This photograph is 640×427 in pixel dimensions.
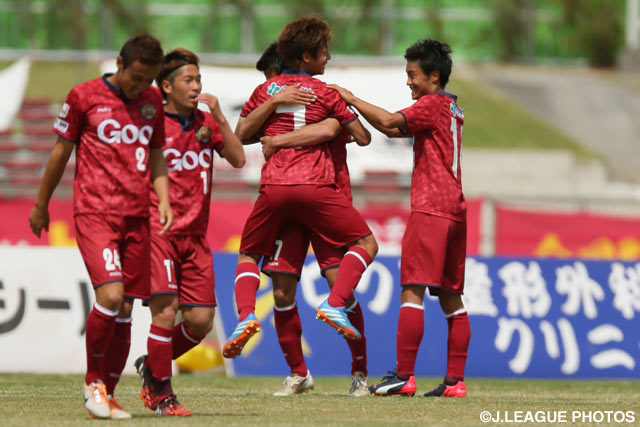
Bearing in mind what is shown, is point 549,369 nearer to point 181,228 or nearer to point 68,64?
point 181,228

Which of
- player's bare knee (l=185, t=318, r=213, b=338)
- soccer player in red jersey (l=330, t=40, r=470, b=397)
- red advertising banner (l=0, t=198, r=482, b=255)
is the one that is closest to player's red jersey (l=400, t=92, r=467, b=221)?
soccer player in red jersey (l=330, t=40, r=470, b=397)

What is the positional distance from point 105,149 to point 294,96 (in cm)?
167

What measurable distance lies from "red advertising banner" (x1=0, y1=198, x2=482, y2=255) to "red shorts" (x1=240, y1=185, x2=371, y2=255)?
762 cm

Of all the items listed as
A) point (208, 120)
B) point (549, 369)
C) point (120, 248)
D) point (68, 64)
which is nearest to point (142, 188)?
point (120, 248)

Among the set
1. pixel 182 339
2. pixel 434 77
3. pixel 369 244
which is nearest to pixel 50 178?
pixel 182 339

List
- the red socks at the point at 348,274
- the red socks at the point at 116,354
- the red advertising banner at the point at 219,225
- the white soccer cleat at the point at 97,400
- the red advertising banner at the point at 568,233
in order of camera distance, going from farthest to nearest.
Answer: the red advertising banner at the point at 568,233 → the red advertising banner at the point at 219,225 → the red socks at the point at 348,274 → the red socks at the point at 116,354 → the white soccer cleat at the point at 97,400

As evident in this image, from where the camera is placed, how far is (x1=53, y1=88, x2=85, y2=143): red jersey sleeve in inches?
228

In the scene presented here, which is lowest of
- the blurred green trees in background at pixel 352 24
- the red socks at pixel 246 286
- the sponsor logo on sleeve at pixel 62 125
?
the red socks at pixel 246 286

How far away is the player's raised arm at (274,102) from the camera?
712 cm

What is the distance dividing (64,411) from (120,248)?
1.02 metres

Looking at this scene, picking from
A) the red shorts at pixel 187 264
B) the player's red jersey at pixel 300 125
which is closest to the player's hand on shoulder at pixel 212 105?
the player's red jersey at pixel 300 125

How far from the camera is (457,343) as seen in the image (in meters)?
7.51

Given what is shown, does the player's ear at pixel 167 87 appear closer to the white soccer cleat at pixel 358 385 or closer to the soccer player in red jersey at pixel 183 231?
the soccer player in red jersey at pixel 183 231

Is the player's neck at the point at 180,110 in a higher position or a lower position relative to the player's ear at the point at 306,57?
lower
